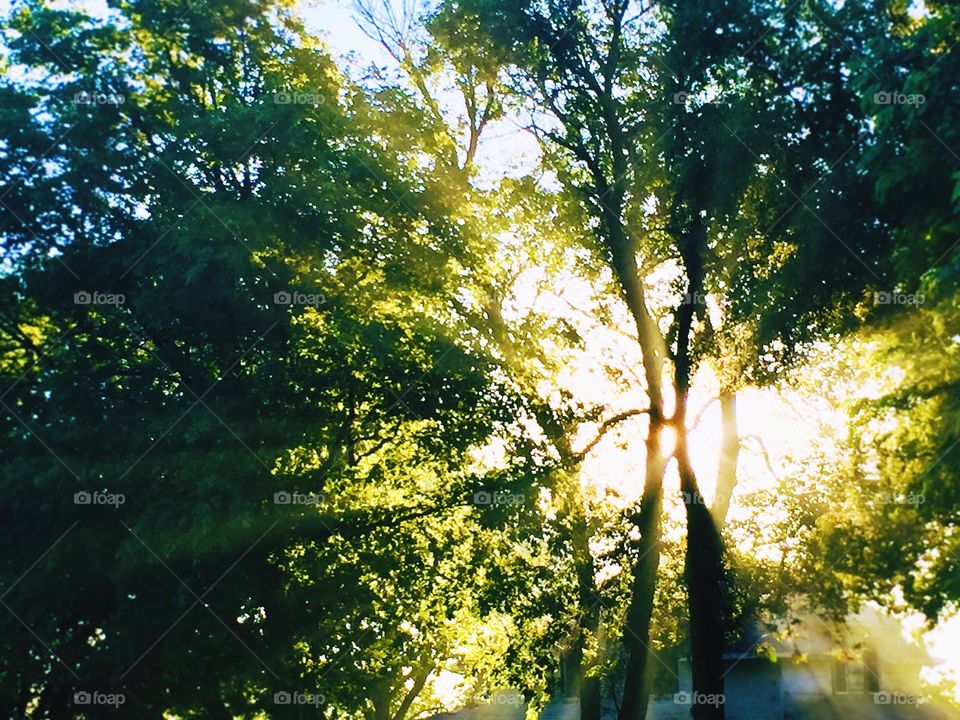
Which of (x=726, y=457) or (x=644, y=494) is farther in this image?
(x=726, y=457)

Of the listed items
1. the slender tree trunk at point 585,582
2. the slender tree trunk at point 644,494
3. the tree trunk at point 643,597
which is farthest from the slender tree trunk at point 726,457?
the slender tree trunk at point 585,582

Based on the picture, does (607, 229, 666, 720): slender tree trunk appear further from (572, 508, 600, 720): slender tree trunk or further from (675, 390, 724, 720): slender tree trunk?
(572, 508, 600, 720): slender tree trunk

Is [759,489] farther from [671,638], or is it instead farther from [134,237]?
[134,237]

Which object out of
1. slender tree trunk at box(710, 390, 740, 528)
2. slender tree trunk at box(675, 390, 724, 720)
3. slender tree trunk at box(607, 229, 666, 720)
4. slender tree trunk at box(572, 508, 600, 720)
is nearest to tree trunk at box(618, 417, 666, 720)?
slender tree trunk at box(607, 229, 666, 720)

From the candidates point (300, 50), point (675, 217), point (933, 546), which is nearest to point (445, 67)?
point (300, 50)

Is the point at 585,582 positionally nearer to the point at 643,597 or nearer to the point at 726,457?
the point at 643,597

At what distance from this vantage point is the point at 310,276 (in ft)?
53.9

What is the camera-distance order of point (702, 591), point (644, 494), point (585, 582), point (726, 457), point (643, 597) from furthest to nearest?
1. point (726, 457)
2. point (585, 582)
3. point (644, 494)
4. point (643, 597)
5. point (702, 591)

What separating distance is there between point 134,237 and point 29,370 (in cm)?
325

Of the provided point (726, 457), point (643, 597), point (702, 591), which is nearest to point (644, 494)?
point (643, 597)

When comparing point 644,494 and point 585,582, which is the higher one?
point 644,494

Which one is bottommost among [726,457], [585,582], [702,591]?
[702,591]

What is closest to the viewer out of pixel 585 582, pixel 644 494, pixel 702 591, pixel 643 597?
pixel 702 591

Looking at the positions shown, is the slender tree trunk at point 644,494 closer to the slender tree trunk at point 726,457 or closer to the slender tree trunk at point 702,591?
the slender tree trunk at point 702,591
